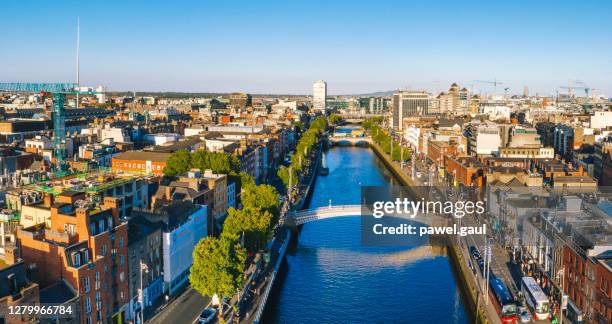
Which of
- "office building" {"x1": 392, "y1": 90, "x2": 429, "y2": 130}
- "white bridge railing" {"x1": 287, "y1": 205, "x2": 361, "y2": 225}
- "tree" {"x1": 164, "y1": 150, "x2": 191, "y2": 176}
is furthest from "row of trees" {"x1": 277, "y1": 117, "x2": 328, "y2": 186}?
"office building" {"x1": 392, "y1": 90, "x2": 429, "y2": 130}

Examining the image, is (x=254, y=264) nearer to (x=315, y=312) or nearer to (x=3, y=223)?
(x=315, y=312)

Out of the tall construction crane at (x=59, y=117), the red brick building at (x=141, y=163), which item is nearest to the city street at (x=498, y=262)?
the red brick building at (x=141, y=163)

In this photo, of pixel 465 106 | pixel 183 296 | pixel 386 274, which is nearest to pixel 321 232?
pixel 386 274

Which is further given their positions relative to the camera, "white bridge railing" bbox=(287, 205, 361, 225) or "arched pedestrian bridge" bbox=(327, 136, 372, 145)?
"arched pedestrian bridge" bbox=(327, 136, 372, 145)

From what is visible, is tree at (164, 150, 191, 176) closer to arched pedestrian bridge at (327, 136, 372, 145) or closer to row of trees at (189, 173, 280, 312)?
row of trees at (189, 173, 280, 312)

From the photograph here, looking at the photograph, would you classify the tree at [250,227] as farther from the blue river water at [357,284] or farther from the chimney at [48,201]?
the chimney at [48,201]

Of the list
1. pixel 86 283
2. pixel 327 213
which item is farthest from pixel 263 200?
pixel 86 283
